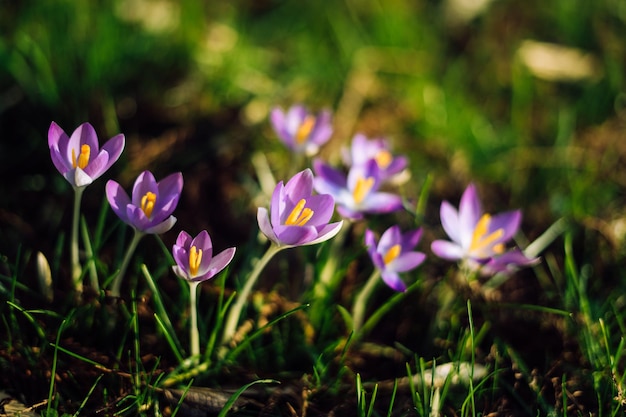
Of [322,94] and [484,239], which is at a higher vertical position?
[322,94]

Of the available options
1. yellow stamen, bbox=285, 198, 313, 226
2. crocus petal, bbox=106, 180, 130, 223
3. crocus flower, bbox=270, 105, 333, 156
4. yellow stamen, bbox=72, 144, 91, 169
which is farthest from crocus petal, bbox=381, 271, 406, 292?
yellow stamen, bbox=72, 144, 91, 169

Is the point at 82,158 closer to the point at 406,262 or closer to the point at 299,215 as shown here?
the point at 299,215

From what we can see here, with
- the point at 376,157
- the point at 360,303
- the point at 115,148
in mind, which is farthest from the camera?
the point at 376,157

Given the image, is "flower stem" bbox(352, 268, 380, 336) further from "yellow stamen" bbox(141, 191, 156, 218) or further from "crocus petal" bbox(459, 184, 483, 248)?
"yellow stamen" bbox(141, 191, 156, 218)

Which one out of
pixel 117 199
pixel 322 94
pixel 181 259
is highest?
pixel 117 199

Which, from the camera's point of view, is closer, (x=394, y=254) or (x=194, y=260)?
(x=194, y=260)

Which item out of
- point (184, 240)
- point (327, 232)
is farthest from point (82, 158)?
point (327, 232)

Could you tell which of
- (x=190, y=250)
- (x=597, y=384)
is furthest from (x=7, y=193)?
(x=597, y=384)
